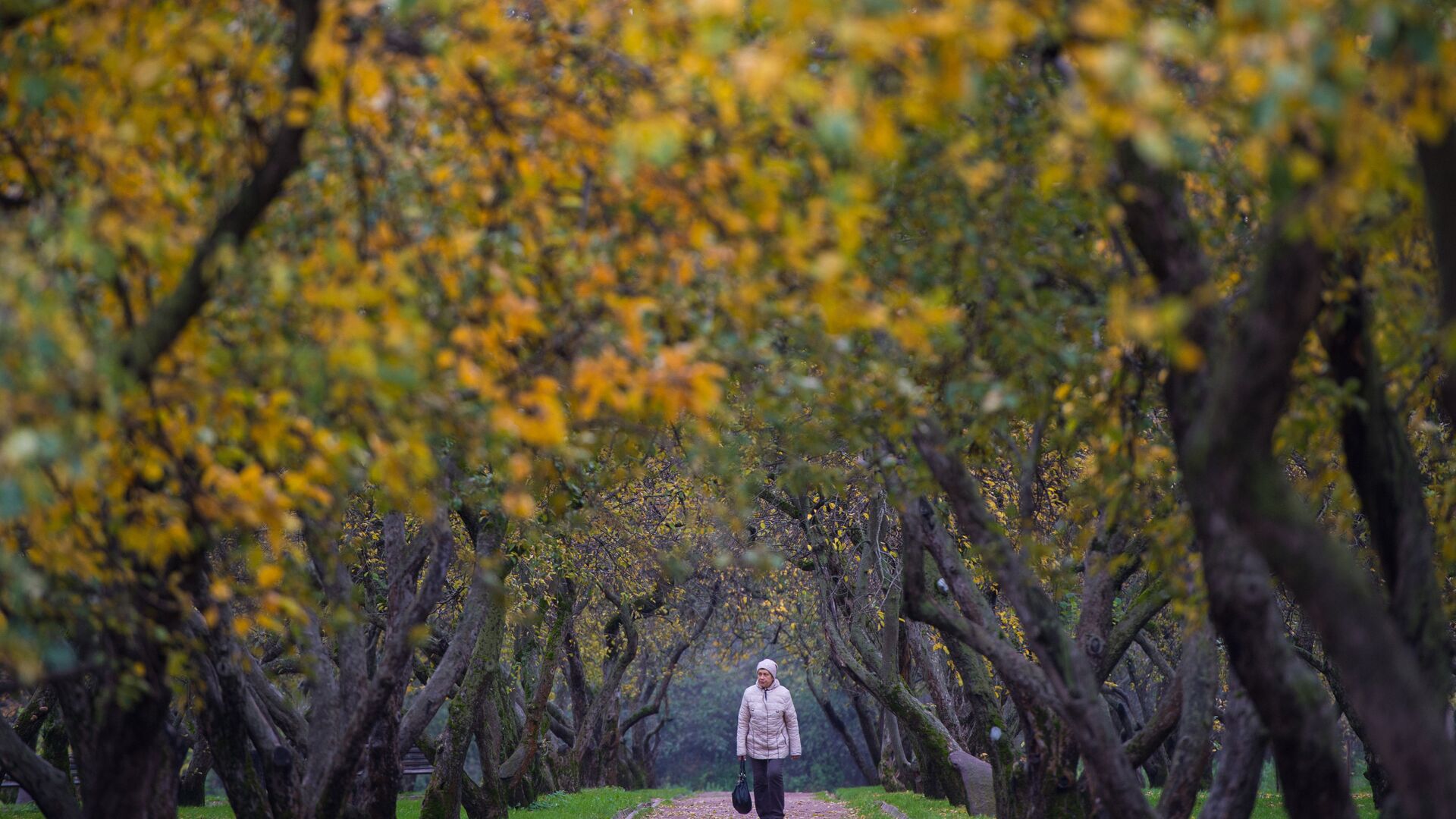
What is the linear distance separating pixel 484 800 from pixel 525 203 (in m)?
15.0

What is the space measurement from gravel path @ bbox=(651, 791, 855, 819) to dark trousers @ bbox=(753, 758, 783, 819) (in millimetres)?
3429

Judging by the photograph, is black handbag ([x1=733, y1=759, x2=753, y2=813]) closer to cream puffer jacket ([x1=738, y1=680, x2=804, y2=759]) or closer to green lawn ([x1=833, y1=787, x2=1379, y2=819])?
cream puffer jacket ([x1=738, y1=680, x2=804, y2=759])

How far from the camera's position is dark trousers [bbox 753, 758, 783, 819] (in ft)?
52.2

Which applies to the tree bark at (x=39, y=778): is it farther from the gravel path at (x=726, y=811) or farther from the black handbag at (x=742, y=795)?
the gravel path at (x=726, y=811)

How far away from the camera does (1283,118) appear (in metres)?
3.42

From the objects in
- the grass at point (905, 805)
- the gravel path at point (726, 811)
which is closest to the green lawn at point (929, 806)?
the grass at point (905, 805)

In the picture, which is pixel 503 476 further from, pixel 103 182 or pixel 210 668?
pixel 103 182

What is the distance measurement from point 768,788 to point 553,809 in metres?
8.81

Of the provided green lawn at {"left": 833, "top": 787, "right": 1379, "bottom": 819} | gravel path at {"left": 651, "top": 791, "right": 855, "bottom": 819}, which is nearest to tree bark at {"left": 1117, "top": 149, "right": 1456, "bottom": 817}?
green lawn at {"left": 833, "top": 787, "right": 1379, "bottom": 819}

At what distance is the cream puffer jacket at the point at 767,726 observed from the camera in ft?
51.9

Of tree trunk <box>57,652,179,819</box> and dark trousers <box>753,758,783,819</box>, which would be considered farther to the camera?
dark trousers <box>753,758,783,819</box>

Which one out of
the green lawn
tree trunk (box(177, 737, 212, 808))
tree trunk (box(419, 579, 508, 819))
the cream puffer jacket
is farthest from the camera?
tree trunk (box(177, 737, 212, 808))

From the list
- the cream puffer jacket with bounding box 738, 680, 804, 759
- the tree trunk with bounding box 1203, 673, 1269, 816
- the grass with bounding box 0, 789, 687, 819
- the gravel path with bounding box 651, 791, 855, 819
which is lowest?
the gravel path with bounding box 651, 791, 855, 819

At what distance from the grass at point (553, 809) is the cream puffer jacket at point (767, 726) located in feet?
20.3
